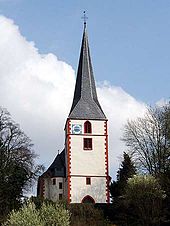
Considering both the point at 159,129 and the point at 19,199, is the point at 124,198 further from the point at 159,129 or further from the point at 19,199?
the point at 19,199

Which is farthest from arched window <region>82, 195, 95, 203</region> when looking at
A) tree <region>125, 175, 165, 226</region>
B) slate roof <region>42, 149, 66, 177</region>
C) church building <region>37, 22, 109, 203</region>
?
tree <region>125, 175, 165, 226</region>

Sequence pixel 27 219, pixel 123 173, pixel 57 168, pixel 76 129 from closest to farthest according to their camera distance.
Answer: pixel 27 219 < pixel 123 173 < pixel 76 129 < pixel 57 168

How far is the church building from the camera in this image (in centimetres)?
5628

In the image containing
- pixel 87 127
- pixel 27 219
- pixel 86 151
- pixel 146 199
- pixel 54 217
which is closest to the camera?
pixel 27 219

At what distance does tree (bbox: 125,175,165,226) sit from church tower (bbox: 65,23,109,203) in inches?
567

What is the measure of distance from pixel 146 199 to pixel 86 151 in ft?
59.3

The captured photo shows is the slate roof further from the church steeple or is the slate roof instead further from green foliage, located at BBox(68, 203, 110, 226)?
green foliage, located at BBox(68, 203, 110, 226)

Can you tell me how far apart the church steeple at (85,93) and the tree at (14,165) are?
19.8 feet

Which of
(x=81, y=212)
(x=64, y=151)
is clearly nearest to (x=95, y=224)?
(x=81, y=212)

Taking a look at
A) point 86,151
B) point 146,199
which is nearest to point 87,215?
point 146,199

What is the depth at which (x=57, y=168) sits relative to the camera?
60719 millimetres

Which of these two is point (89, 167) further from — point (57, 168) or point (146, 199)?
point (146, 199)

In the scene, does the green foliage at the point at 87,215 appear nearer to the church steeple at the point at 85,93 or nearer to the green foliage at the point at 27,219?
the green foliage at the point at 27,219

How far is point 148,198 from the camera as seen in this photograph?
40.1 metres
